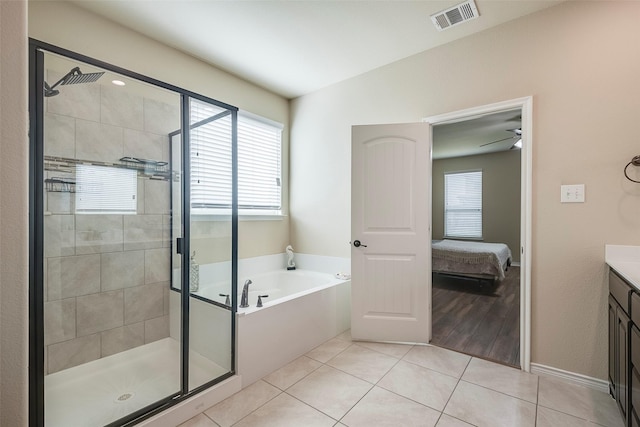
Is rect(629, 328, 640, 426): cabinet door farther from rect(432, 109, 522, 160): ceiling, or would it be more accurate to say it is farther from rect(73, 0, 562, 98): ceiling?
rect(432, 109, 522, 160): ceiling

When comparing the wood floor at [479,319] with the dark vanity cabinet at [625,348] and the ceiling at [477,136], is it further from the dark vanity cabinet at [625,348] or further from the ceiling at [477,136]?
the ceiling at [477,136]

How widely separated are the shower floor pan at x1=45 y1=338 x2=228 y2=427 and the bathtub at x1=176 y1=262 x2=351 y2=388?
0.14 metres

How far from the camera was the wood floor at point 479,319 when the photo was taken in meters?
2.45

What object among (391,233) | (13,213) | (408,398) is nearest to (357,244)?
(391,233)

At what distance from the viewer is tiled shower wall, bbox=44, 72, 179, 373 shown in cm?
187

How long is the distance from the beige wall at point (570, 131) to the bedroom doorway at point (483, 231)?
0.28ft

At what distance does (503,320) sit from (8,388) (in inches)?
147

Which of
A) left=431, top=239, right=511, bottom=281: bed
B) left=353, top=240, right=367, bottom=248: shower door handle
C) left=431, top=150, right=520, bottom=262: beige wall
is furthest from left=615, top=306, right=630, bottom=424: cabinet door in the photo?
left=431, top=150, right=520, bottom=262: beige wall

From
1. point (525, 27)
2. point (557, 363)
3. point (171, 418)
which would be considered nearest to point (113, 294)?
point (171, 418)

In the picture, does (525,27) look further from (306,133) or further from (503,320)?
(503,320)

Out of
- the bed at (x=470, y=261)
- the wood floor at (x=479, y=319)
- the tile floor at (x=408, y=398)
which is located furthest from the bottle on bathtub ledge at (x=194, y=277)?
the bed at (x=470, y=261)

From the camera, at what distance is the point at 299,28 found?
2303mm

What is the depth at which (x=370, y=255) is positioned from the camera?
2645mm

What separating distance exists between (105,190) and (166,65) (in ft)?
4.14
